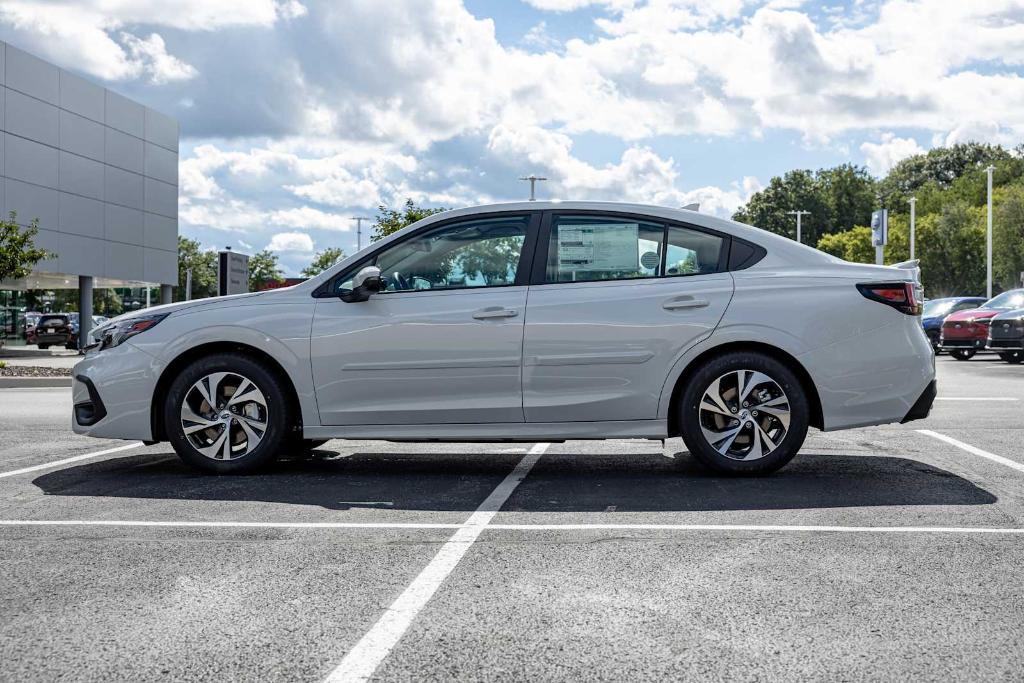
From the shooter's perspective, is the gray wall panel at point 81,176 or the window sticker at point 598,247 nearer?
the window sticker at point 598,247

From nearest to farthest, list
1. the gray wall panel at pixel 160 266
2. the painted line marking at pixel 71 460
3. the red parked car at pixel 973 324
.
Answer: the painted line marking at pixel 71 460 → the red parked car at pixel 973 324 → the gray wall panel at pixel 160 266

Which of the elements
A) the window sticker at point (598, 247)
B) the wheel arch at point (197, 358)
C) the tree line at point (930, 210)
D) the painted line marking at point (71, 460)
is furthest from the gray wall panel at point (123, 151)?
the tree line at point (930, 210)

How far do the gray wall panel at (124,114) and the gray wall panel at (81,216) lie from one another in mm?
3242

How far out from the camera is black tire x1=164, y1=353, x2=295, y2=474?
6938 millimetres

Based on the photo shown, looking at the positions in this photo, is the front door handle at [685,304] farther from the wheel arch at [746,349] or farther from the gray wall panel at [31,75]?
the gray wall panel at [31,75]

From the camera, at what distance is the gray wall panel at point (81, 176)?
3907cm

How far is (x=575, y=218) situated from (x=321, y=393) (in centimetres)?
191

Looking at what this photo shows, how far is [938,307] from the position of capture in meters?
29.5

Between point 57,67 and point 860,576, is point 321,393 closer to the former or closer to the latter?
point 860,576

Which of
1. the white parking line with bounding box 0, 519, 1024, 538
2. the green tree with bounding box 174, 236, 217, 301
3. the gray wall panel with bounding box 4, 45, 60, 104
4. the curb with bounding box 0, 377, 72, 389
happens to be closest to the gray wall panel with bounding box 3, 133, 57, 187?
the gray wall panel with bounding box 4, 45, 60, 104

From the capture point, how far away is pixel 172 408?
23.1 ft

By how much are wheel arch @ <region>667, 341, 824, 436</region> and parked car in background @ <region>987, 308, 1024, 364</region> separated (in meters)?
18.2

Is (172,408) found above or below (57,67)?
below

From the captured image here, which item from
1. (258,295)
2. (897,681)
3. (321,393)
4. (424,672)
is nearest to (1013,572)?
(897,681)
